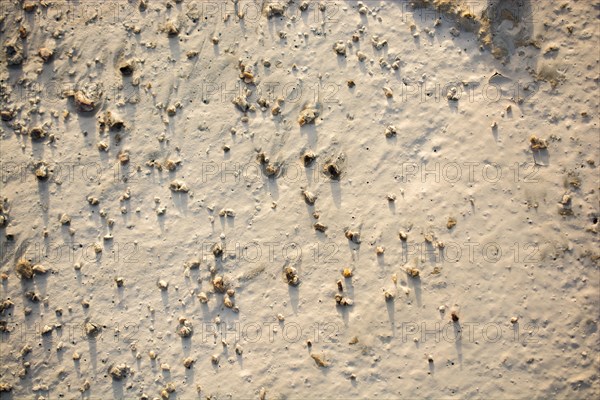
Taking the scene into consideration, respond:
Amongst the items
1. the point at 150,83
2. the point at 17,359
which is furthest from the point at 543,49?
the point at 17,359

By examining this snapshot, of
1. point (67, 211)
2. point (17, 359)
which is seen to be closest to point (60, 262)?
point (67, 211)

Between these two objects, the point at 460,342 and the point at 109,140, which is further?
the point at 109,140

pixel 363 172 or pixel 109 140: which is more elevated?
pixel 109 140

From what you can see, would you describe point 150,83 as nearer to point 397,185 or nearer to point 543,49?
point 397,185

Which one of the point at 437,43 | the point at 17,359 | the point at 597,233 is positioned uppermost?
the point at 437,43

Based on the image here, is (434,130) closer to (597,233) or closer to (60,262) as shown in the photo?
(597,233)

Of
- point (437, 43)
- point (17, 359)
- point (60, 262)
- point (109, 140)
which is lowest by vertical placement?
point (17, 359)
